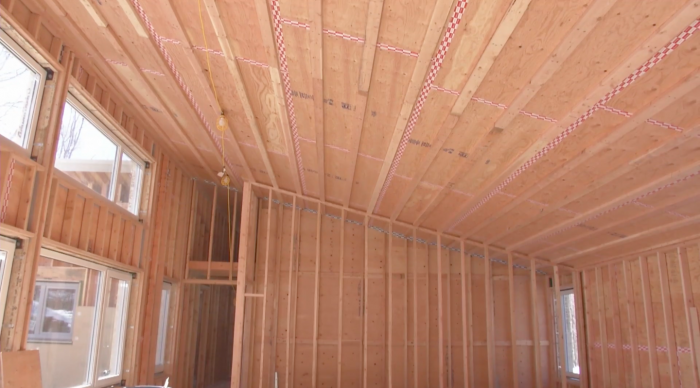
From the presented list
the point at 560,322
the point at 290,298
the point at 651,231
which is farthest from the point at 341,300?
the point at 651,231

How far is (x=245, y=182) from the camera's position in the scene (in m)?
9.62

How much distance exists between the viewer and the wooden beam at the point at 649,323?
7.25 m

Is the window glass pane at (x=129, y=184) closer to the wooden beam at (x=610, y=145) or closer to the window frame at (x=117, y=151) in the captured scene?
the window frame at (x=117, y=151)

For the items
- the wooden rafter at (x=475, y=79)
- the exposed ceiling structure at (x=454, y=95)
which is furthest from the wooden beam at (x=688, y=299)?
the wooden rafter at (x=475, y=79)

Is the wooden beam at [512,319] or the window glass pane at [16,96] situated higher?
the window glass pane at [16,96]

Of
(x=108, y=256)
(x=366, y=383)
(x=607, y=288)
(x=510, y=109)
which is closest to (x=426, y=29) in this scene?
(x=510, y=109)

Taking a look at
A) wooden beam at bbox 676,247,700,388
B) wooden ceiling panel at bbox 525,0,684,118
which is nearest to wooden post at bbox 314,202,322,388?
wooden beam at bbox 676,247,700,388

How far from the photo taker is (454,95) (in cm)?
482

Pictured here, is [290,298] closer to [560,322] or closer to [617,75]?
[560,322]

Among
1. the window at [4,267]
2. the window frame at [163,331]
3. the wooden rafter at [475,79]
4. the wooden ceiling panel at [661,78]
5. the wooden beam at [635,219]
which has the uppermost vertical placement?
the wooden rafter at [475,79]

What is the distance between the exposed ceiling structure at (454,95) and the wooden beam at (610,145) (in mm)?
20

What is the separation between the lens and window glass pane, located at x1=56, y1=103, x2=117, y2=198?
236 inches

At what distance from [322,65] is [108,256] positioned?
Answer: 4.13 metres

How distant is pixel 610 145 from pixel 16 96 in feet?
18.4
